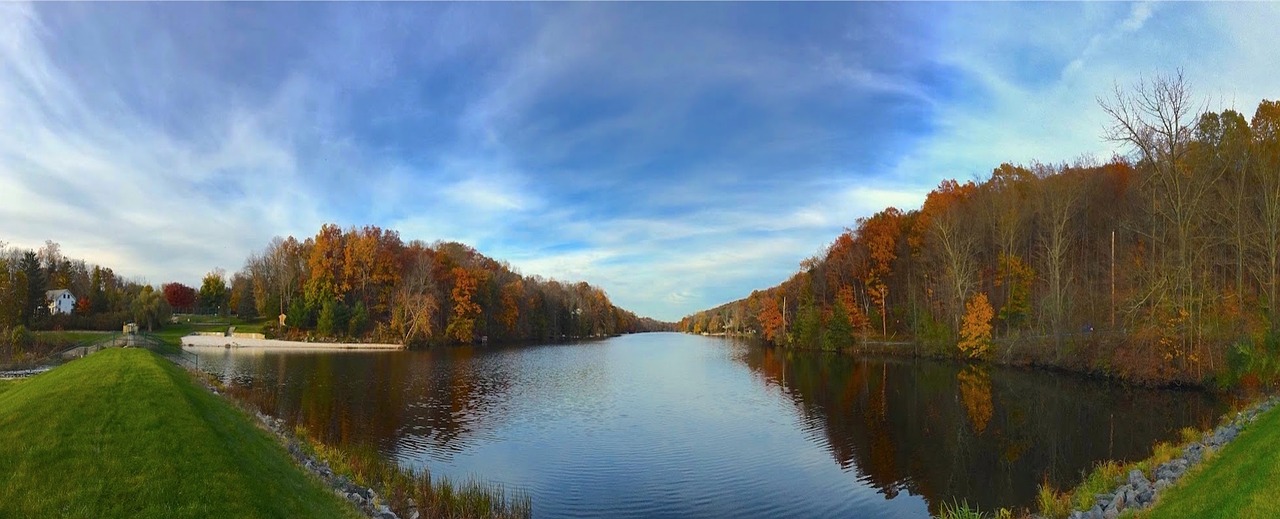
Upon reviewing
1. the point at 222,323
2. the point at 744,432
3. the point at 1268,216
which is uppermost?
the point at 1268,216

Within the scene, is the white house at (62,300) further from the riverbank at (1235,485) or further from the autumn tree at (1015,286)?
the autumn tree at (1015,286)

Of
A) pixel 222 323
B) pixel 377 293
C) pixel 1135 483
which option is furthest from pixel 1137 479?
pixel 222 323

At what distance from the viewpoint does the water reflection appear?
1587 centimetres

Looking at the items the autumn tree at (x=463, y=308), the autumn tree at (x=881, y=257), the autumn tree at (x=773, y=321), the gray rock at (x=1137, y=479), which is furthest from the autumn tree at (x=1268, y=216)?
the autumn tree at (x=463, y=308)

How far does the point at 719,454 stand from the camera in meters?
19.0

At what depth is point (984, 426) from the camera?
73.4ft

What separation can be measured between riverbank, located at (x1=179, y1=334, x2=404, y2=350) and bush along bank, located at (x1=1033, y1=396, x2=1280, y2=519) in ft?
224

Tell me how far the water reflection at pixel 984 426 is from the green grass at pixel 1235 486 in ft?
13.2

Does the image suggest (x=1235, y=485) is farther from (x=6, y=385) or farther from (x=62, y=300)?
(x=62, y=300)

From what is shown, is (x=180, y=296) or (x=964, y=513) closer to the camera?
(x=964, y=513)

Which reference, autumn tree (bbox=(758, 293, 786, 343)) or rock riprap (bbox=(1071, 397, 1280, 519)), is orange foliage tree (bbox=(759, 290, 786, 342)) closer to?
autumn tree (bbox=(758, 293, 786, 343))

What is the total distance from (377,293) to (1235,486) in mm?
87017

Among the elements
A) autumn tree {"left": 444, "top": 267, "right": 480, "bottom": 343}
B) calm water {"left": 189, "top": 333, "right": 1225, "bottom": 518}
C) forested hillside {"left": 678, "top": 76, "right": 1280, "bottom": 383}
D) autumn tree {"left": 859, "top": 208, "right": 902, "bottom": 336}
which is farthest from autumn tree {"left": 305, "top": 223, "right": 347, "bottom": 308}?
autumn tree {"left": 859, "top": 208, "right": 902, "bottom": 336}

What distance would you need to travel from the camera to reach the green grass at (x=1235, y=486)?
734 centimetres
